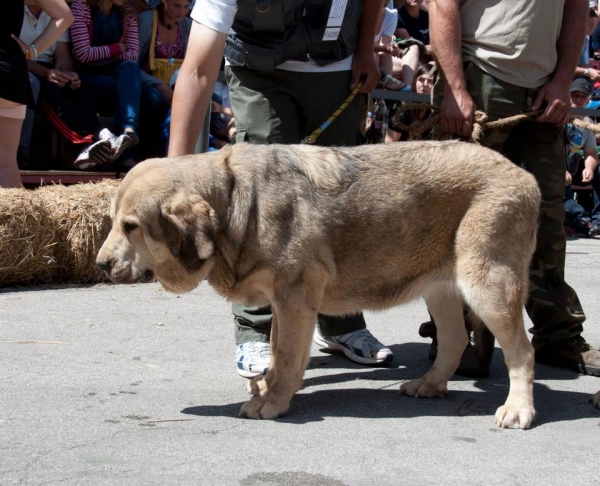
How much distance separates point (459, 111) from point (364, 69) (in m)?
0.64

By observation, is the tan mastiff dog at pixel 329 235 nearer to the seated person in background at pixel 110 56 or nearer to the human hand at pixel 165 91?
the seated person in background at pixel 110 56

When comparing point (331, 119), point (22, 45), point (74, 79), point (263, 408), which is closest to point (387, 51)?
point (74, 79)

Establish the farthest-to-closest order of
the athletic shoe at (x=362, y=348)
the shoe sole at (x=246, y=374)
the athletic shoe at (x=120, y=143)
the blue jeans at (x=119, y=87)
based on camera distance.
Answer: the blue jeans at (x=119, y=87)
the athletic shoe at (x=120, y=143)
the athletic shoe at (x=362, y=348)
the shoe sole at (x=246, y=374)

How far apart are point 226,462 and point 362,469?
1.74 feet

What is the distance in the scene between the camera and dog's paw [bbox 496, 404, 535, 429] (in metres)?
3.86

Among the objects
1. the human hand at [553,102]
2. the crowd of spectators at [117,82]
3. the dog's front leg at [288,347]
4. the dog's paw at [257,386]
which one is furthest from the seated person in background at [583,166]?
the dog's front leg at [288,347]

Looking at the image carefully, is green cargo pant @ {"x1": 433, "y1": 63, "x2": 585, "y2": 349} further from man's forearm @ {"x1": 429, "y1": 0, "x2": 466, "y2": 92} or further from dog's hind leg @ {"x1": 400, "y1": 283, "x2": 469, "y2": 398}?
dog's hind leg @ {"x1": 400, "y1": 283, "x2": 469, "y2": 398}

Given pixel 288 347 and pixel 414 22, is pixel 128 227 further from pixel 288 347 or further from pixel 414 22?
pixel 414 22

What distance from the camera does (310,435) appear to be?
145 inches

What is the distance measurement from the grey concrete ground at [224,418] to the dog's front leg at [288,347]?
0.28 ft

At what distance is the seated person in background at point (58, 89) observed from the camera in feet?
26.9

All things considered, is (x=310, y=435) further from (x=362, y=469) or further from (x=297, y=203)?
(x=297, y=203)

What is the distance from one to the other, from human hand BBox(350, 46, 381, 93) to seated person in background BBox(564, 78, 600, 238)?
712 centimetres

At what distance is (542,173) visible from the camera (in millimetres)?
4773
